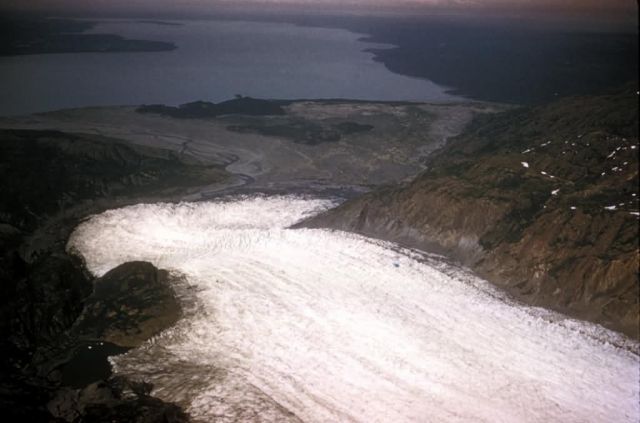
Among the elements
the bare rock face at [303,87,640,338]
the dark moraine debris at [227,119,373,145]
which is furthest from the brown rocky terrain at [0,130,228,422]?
the dark moraine debris at [227,119,373,145]

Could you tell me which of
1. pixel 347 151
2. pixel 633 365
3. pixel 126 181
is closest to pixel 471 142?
pixel 347 151

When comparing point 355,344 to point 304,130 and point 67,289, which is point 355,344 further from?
point 304,130

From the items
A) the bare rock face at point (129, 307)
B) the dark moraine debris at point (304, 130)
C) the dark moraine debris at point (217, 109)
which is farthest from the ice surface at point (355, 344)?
the dark moraine debris at point (217, 109)

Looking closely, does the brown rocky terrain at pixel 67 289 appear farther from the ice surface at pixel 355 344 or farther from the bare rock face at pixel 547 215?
the bare rock face at pixel 547 215

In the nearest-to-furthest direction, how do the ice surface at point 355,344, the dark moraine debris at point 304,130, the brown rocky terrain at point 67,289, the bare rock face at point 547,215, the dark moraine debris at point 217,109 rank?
the brown rocky terrain at point 67,289 < the ice surface at point 355,344 < the bare rock face at point 547,215 < the dark moraine debris at point 304,130 < the dark moraine debris at point 217,109

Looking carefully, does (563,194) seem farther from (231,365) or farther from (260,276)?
(231,365)

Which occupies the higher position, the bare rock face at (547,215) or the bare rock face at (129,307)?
the bare rock face at (547,215)

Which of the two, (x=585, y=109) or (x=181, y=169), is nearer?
(x=585, y=109)
